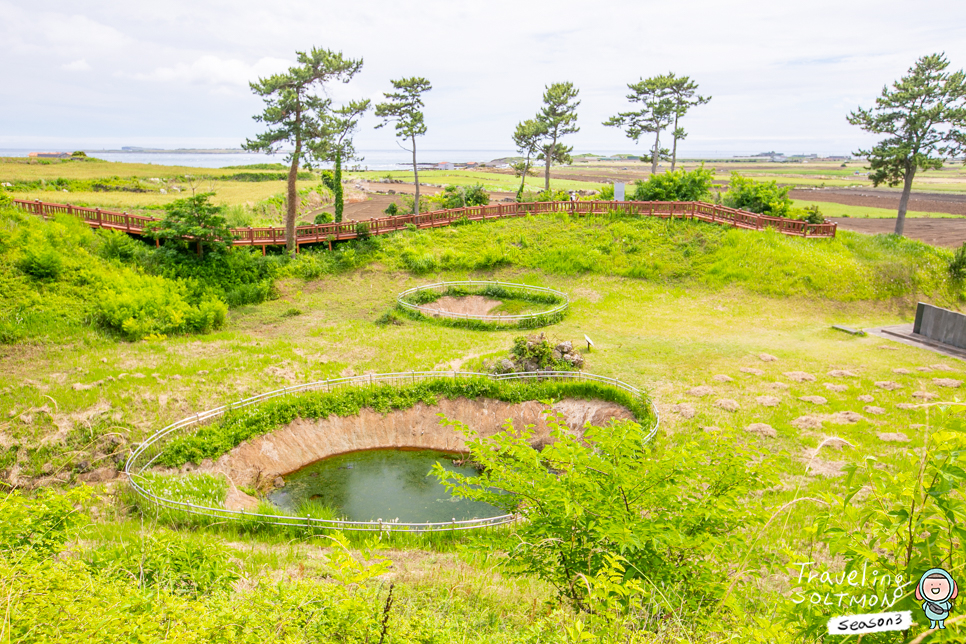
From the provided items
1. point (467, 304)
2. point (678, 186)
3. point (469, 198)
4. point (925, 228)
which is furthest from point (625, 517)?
point (925, 228)

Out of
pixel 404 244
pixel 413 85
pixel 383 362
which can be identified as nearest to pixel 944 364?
pixel 383 362

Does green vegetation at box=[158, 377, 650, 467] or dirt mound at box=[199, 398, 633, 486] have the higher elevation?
green vegetation at box=[158, 377, 650, 467]

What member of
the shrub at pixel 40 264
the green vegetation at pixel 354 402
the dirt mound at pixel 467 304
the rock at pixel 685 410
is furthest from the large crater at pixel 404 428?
the shrub at pixel 40 264

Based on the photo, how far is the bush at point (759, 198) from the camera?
39.3m

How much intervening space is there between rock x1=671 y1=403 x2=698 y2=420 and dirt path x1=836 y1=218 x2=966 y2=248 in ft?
146

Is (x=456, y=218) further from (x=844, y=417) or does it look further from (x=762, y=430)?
(x=844, y=417)

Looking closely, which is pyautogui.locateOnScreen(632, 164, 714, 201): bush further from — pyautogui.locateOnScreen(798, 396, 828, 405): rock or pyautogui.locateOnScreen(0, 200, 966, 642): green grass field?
pyautogui.locateOnScreen(798, 396, 828, 405): rock

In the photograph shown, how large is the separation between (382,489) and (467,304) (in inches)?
→ 623

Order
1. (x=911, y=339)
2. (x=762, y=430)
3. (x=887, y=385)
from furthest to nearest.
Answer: (x=911, y=339) < (x=887, y=385) < (x=762, y=430)

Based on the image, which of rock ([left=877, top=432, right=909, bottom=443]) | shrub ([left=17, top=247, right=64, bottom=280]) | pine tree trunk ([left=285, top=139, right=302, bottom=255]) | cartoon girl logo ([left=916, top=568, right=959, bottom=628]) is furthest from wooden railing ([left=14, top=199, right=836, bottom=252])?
cartoon girl logo ([left=916, top=568, right=959, bottom=628])

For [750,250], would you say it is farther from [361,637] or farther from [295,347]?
[361,637]

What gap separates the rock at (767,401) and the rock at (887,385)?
4.34 metres

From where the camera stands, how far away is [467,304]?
3225 cm

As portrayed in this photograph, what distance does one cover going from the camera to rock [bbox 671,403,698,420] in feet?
58.9
